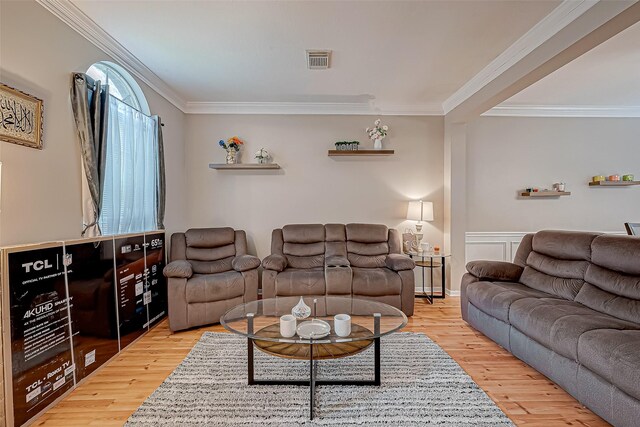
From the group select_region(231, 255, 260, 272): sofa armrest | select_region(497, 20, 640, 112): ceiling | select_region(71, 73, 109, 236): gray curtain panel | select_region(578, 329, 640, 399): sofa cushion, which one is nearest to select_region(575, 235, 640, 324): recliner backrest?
select_region(578, 329, 640, 399): sofa cushion

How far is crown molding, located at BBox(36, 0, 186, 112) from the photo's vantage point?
83.5 inches

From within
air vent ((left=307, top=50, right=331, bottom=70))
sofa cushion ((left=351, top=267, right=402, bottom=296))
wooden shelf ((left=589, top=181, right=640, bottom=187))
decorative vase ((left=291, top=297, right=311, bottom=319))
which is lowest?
sofa cushion ((left=351, top=267, right=402, bottom=296))

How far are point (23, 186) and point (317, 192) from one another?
3092 mm

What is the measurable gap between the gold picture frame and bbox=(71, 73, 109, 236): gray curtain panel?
309 millimetres

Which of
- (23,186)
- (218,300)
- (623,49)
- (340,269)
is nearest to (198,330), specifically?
(218,300)

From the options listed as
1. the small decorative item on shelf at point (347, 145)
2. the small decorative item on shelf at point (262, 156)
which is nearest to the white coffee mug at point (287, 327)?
the small decorative item on shelf at point (262, 156)

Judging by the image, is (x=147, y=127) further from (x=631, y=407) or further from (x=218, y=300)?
(x=631, y=407)

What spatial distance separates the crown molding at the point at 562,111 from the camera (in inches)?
173

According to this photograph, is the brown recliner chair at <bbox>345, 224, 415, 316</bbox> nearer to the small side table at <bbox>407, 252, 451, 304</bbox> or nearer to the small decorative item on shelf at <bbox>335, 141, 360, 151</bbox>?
the small side table at <bbox>407, 252, 451, 304</bbox>

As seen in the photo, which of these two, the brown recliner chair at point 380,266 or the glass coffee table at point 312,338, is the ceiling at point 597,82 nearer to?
the brown recliner chair at point 380,266

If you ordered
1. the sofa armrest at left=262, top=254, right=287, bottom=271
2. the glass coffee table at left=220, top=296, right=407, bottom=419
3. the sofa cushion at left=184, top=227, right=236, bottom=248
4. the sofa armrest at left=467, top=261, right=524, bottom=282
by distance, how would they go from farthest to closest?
the sofa cushion at left=184, top=227, right=236, bottom=248
the sofa armrest at left=262, top=254, right=287, bottom=271
the sofa armrest at left=467, top=261, right=524, bottom=282
the glass coffee table at left=220, top=296, right=407, bottom=419

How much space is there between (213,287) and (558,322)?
2.90m

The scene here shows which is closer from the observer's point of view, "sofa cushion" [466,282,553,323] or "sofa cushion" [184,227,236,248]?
"sofa cushion" [466,282,553,323]

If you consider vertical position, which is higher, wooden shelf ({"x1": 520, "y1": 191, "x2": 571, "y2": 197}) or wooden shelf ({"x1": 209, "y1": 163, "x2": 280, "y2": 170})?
wooden shelf ({"x1": 209, "y1": 163, "x2": 280, "y2": 170})
